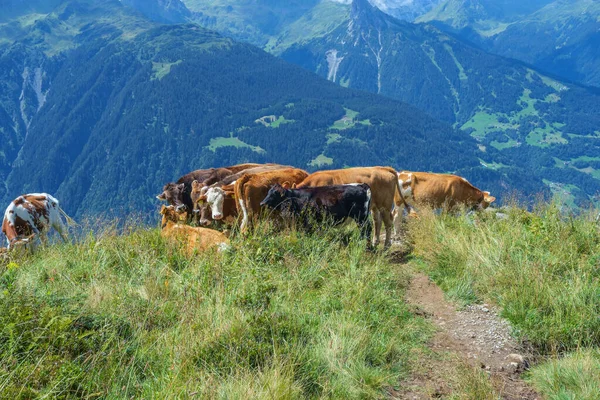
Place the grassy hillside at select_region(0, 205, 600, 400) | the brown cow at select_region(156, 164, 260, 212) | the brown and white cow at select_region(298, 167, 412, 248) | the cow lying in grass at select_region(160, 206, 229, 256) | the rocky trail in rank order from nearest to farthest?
the grassy hillside at select_region(0, 205, 600, 400), the rocky trail, the cow lying in grass at select_region(160, 206, 229, 256), the brown and white cow at select_region(298, 167, 412, 248), the brown cow at select_region(156, 164, 260, 212)

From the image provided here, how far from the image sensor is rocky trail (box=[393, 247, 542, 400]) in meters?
5.12

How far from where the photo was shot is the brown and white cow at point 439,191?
1463 centimetres

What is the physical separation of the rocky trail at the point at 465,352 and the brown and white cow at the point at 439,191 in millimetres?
7459

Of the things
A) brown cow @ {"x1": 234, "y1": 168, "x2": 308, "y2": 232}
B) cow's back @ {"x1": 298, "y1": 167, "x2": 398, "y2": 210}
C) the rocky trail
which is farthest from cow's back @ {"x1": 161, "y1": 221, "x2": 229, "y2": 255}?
the rocky trail

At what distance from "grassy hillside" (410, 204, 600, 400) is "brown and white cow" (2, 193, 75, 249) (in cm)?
845

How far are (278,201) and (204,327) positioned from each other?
16.2 feet

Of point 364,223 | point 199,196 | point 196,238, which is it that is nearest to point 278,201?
point 364,223

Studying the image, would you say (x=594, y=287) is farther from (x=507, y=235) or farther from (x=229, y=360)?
(x=229, y=360)

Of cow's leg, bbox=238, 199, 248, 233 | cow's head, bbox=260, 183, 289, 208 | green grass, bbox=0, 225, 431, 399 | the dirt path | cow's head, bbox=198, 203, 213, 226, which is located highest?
cow's head, bbox=260, 183, 289, 208

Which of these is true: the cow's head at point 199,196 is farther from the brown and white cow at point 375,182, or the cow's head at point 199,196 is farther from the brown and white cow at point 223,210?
the brown and white cow at point 375,182

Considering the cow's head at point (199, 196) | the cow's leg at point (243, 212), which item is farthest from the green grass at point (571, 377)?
the cow's head at point (199, 196)

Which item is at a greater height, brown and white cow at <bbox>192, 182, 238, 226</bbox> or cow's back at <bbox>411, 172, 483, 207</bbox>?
cow's back at <bbox>411, 172, 483, 207</bbox>

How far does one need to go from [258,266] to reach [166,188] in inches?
311

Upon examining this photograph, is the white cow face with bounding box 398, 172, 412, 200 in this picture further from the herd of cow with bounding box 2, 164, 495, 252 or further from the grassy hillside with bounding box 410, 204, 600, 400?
the grassy hillside with bounding box 410, 204, 600, 400
